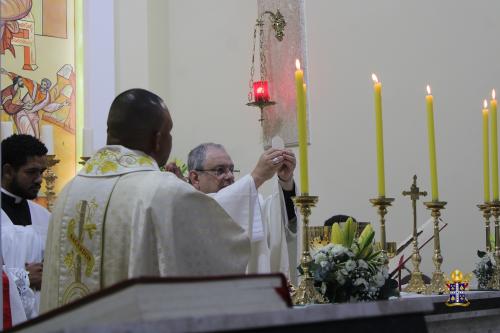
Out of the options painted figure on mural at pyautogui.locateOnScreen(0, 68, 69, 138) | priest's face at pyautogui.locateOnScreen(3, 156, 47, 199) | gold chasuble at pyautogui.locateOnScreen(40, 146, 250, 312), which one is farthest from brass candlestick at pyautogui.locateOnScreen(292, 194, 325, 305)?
painted figure on mural at pyautogui.locateOnScreen(0, 68, 69, 138)

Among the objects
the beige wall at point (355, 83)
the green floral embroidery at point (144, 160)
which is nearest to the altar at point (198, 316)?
the green floral embroidery at point (144, 160)

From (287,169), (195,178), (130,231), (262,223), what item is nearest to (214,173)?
(195,178)

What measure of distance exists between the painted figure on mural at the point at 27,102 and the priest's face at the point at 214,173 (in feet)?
14.3

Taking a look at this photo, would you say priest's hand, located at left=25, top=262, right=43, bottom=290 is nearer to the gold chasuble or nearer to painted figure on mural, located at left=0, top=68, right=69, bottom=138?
the gold chasuble

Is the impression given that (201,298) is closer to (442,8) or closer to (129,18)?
(442,8)

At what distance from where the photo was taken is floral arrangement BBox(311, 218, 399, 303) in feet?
9.34

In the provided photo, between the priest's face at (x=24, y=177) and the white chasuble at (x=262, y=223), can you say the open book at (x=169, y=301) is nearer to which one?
the white chasuble at (x=262, y=223)

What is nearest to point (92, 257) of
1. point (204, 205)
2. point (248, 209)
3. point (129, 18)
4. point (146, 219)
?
point (146, 219)

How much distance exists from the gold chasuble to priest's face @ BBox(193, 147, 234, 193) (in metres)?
1.77

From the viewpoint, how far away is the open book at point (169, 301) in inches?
40.5

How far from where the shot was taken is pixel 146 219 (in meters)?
2.41

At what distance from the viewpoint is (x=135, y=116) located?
2516mm

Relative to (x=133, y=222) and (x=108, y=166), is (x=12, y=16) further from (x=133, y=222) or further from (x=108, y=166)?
(x=133, y=222)

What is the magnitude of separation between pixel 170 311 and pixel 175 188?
1369mm
